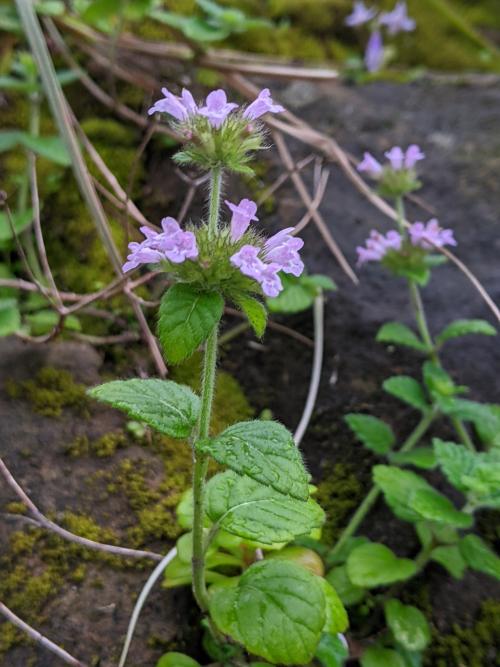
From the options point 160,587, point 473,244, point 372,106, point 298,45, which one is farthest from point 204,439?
point 298,45

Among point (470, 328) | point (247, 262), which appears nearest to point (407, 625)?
point (470, 328)

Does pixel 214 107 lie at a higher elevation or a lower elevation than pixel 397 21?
lower

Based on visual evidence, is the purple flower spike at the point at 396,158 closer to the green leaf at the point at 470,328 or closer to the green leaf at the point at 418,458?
the green leaf at the point at 470,328

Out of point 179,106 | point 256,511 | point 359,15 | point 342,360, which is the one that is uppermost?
point 359,15

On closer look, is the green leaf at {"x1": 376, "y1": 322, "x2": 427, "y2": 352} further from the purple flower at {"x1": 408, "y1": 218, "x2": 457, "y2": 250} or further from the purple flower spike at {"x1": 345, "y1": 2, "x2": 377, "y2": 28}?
the purple flower spike at {"x1": 345, "y1": 2, "x2": 377, "y2": 28}

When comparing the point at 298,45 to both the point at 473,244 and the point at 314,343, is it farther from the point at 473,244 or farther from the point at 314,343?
the point at 314,343

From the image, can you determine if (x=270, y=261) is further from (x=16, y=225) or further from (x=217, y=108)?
(x=16, y=225)
